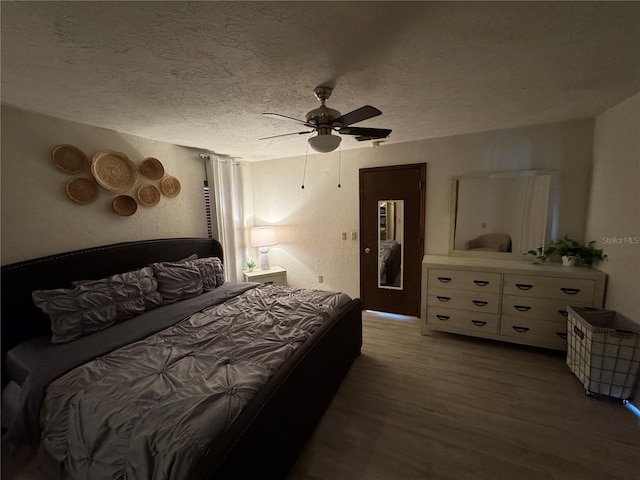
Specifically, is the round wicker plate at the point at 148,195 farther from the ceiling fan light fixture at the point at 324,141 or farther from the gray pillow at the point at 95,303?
the ceiling fan light fixture at the point at 324,141

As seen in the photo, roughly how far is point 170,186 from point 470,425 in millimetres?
3588

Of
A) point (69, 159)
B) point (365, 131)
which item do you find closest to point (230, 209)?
point (69, 159)

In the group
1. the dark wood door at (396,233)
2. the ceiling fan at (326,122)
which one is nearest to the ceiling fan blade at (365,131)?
Answer: the ceiling fan at (326,122)

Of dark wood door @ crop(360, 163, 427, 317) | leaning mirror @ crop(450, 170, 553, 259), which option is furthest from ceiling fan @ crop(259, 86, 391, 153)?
leaning mirror @ crop(450, 170, 553, 259)

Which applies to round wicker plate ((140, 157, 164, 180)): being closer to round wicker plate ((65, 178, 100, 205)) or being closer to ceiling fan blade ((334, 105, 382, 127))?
round wicker plate ((65, 178, 100, 205))

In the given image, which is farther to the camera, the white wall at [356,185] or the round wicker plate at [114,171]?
the white wall at [356,185]

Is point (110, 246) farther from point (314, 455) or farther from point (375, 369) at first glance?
point (375, 369)

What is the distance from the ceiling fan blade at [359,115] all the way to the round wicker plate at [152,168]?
7.33 ft

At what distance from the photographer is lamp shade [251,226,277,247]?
3.85 metres

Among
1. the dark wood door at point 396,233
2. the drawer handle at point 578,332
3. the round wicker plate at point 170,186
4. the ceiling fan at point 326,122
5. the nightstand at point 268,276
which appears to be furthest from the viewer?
the nightstand at point 268,276

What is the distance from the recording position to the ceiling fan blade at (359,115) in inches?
60.0

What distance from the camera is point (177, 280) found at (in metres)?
2.62

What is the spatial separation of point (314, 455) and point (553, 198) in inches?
126

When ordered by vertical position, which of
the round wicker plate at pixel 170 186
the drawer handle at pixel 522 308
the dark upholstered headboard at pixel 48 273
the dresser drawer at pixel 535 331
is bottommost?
the dresser drawer at pixel 535 331
